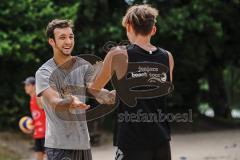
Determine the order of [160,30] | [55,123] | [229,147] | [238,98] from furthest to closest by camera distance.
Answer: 1. [238,98]
2. [160,30]
3. [229,147]
4. [55,123]

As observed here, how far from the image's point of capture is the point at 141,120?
4148 mm

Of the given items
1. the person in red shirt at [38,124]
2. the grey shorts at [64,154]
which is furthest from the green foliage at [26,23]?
the grey shorts at [64,154]

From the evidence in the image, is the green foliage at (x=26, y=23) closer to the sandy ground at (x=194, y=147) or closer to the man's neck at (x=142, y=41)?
the sandy ground at (x=194, y=147)

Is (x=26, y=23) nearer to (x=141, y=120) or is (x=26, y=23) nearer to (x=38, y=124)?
(x=38, y=124)

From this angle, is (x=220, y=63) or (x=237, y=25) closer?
(x=237, y=25)

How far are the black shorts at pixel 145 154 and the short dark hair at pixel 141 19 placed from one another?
0.89 m

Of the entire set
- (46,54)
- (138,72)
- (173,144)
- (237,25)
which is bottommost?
(173,144)

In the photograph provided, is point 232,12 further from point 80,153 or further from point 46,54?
point 80,153

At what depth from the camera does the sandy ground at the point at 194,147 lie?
39.5 ft

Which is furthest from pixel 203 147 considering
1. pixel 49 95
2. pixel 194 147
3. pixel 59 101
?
pixel 59 101

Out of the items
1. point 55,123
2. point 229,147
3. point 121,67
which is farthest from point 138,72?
point 229,147

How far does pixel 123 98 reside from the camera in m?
4.34

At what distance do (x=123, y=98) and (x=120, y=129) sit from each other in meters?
0.27

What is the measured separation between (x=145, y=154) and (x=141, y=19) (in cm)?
102
